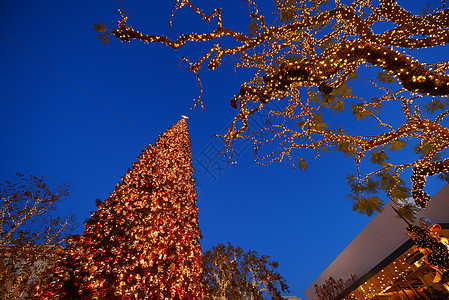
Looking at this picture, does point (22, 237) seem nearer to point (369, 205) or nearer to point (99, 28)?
point (99, 28)

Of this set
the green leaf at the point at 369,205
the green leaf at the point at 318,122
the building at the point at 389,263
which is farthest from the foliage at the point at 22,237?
the building at the point at 389,263

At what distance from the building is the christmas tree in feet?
27.1

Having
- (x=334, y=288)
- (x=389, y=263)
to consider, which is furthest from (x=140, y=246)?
(x=334, y=288)

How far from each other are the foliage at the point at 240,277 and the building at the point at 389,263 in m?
5.68

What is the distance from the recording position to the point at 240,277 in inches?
463

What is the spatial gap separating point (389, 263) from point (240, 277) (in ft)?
26.7

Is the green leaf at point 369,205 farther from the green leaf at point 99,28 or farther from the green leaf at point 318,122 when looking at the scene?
the green leaf at point 99,28

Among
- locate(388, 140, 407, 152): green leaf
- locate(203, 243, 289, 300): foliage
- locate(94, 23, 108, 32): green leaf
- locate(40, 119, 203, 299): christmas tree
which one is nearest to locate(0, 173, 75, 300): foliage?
locate(40, 119, 203, 299): christmas tree

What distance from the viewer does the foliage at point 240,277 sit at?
36.6 ft

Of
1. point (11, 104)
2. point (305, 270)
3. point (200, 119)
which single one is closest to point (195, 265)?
point (200, 119)

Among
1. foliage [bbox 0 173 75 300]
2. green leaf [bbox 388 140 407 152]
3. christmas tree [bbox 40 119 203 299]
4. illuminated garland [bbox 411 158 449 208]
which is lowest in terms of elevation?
illuminated garland [bbox 411 158 449 208]

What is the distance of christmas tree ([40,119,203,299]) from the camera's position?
151 inches

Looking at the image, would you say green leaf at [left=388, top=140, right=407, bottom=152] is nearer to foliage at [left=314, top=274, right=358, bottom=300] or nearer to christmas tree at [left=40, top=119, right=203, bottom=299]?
christmas tree at [left=40, top=119, right=203, bottom=299]

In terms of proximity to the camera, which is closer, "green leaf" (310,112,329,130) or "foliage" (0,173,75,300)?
"green leaf" (310,112,329,130)
